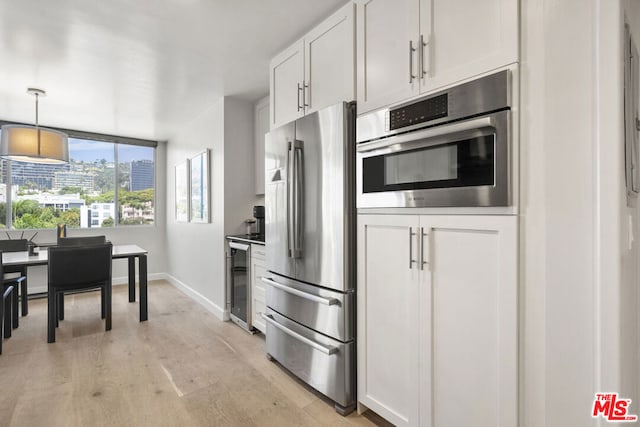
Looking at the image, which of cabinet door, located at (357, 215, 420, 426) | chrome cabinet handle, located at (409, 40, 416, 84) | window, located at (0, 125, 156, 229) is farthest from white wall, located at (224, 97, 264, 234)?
window, located at (0, 125, 156, 229)

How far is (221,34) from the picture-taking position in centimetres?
241

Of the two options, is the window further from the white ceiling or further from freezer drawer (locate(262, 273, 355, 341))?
freezer drawer (locate(262, 273, 355, 341))

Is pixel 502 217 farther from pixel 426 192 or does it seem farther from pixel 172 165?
pixel 172 165

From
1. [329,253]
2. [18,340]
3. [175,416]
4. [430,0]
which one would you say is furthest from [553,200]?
[18,340]

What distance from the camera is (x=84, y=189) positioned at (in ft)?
17.4

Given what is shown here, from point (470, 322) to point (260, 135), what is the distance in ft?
9.78

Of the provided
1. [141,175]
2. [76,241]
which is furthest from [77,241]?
[141,175]

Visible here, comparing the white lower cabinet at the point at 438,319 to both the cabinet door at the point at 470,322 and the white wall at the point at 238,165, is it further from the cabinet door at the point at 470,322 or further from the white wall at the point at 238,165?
the white wall at the point at 238,165

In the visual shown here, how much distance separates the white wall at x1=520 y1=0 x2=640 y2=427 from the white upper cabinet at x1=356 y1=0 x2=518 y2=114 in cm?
9

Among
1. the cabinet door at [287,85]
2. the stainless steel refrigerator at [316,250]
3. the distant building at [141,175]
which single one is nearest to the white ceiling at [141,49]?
the cabinet door at [287,85]

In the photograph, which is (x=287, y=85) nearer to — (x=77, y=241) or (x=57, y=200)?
(x=77, y=241)

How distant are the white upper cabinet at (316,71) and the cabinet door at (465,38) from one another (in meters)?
0.51

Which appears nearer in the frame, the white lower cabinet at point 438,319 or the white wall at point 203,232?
the white lower cabinet at point 438,319

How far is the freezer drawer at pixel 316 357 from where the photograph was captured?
1917 millimetres
